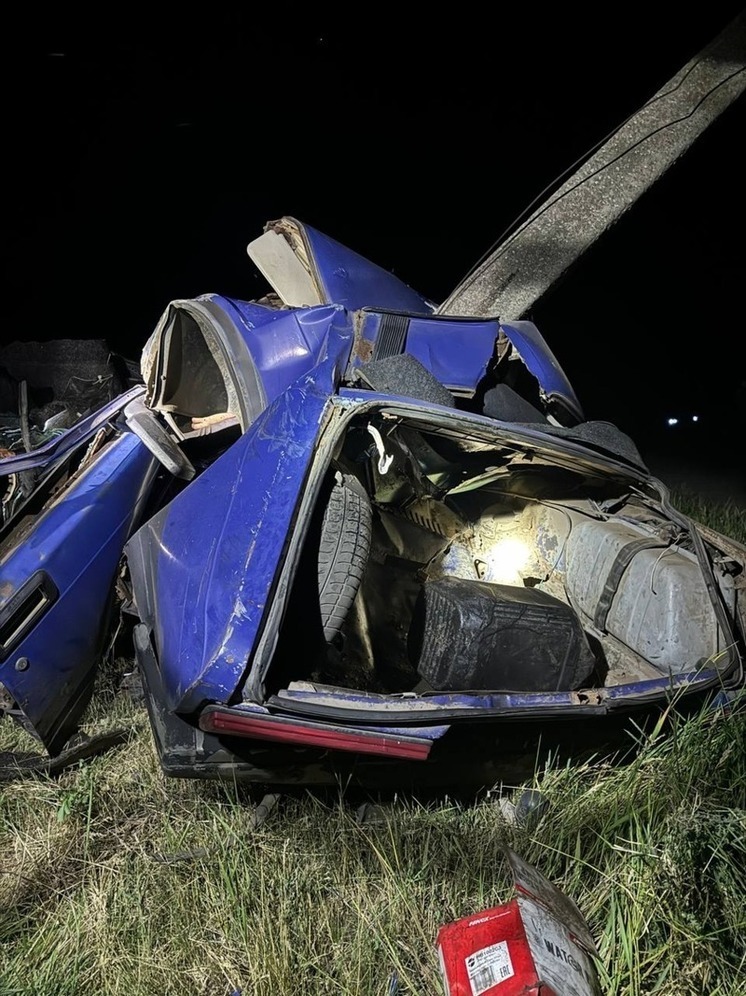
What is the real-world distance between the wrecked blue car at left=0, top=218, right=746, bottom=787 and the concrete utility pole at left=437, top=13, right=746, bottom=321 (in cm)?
99

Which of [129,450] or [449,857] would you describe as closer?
[449,857]

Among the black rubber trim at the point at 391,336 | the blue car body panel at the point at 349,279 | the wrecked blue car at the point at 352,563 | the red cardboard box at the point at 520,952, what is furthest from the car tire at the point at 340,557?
the blue car body panel at the point at 349,279

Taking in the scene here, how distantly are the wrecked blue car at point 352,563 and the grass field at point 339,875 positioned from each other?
Result: 197 mm

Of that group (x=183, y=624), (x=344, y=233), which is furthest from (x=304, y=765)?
(x=344, y=233)

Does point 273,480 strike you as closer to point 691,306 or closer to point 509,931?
point 509,931

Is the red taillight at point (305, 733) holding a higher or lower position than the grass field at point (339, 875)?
higher

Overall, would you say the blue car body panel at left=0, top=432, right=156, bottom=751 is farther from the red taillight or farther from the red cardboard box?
the red cardboard box

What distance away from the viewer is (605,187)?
14.9 ft

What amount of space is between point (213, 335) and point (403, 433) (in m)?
0.88

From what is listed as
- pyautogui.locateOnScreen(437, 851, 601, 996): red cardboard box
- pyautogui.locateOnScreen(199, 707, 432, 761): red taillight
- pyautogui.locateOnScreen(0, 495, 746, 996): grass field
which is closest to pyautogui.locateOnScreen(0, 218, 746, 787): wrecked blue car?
pyautogui.locateOnScreen(199, 707, 432, 761): red taillight

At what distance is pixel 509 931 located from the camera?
1632 mm

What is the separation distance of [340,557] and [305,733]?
0.53 metres

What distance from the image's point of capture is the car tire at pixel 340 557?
2002 millimetres

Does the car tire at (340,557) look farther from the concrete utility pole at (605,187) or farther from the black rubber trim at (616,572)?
the concrete utility pole at (605,187)
